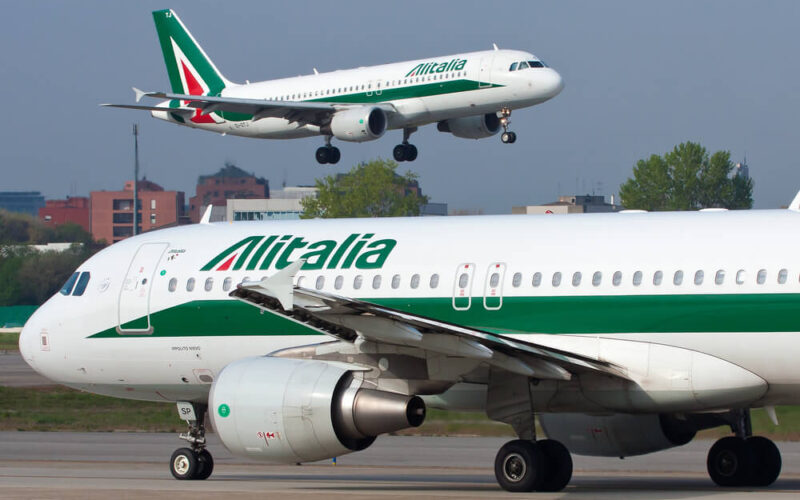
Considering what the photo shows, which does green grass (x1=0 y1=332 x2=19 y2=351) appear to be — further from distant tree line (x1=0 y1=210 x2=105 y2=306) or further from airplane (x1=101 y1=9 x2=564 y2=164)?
airplane (x1=101 y1=9 x2=564 y2=164)

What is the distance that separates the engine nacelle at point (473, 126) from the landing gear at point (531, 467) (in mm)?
36432

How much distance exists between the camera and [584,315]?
16266 millimetres

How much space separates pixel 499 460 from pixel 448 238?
3.00 meters

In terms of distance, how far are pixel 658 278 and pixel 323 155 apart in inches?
1599

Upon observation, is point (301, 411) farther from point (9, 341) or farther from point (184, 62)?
point (9, 341)

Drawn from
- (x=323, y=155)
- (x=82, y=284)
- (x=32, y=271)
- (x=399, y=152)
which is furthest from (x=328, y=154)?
(x=32, y=271)

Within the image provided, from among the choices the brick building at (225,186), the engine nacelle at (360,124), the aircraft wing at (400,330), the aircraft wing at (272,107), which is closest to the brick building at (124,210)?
the brick building at (225,186)

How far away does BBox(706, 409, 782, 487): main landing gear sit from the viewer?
18141 mm

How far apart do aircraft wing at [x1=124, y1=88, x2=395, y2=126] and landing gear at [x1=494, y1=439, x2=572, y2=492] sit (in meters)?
35.6

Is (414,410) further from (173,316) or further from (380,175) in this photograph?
(380,175)

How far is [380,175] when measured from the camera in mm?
85812

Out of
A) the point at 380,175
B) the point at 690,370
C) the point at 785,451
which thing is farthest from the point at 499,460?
the point at 380,175

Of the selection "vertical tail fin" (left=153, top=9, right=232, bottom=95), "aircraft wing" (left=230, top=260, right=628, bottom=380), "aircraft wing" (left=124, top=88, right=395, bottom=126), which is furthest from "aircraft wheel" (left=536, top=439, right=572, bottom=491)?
"vertical tail fin" (left=153, top=9, right=232, bottom=95)

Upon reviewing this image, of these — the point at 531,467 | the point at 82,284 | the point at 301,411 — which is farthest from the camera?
Answer: the point at 82,284
